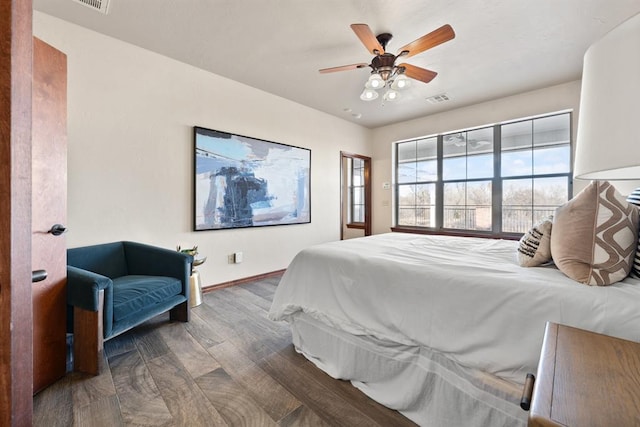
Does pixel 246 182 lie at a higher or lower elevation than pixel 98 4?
lower

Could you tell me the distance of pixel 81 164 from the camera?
2.42 meters

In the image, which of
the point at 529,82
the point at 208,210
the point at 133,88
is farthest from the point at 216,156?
the point at 529,82

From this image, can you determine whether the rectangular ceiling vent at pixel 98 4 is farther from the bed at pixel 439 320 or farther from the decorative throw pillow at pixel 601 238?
the decorative throw pillow at pixel 601 238

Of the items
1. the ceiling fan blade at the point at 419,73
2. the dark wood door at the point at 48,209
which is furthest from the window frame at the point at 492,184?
the dark wood door at the point at 48,209

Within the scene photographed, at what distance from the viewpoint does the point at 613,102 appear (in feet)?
1.72

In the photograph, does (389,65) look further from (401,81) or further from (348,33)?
(348,33)

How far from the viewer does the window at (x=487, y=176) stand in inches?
146

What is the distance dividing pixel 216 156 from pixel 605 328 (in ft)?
11.3

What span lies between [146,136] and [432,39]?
2855 mm

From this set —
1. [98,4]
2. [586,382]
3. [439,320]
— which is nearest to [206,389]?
[439,320]

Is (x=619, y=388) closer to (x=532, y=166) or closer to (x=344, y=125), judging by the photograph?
(x=532, y=166)

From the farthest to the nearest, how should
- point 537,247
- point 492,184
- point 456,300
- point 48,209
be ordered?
point 492,184, point 48,209, point 537,247, point 456,300

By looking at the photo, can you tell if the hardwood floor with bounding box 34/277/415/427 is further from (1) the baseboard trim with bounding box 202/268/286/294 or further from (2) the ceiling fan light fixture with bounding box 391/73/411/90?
(2) the ceiling fan light fixture with bounding box 391/73/411/90

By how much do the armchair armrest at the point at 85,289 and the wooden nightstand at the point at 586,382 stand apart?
215cm
